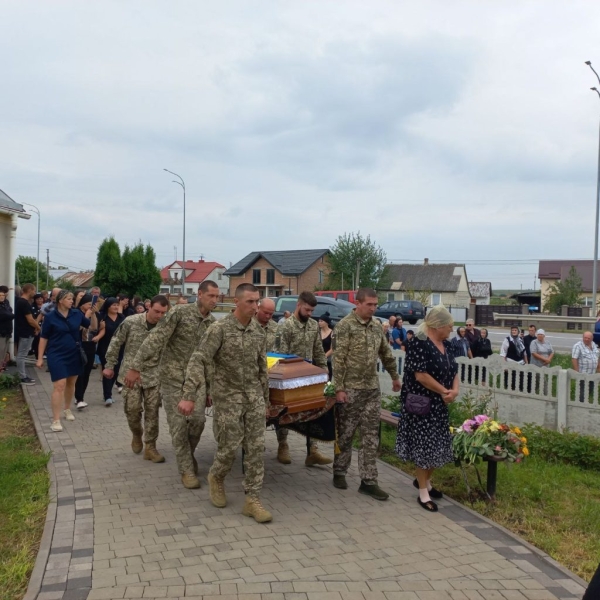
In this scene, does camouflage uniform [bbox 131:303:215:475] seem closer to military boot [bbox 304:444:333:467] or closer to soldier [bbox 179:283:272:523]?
soldier [bbox 179:283:272:523]

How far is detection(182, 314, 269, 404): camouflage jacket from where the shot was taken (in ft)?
17.5

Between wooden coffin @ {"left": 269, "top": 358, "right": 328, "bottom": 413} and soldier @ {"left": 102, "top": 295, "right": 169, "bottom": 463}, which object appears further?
soldier @ {"left": 102, "top": 295, "right": 169, "bottom": 463}

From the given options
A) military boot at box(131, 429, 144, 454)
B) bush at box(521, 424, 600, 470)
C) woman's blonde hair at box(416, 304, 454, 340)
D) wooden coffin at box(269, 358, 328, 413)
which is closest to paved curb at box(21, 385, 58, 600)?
military boot at box(131, 429, 144, 454)

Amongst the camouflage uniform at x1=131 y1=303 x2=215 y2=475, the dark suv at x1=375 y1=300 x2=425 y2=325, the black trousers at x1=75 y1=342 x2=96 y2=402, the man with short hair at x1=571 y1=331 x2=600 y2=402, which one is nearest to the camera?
the camouflage uniform at x1=131 y1=303 x2=215 y2=475

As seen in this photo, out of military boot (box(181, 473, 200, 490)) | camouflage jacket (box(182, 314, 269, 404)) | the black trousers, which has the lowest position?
military boot (box(181, 473, 200, 490))

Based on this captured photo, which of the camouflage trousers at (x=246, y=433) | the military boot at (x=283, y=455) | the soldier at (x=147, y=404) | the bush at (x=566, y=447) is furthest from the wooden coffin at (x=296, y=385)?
the bush at (x=566, y=447)

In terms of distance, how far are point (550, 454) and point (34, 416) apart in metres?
6.97

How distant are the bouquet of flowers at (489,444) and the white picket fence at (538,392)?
2.91 metres

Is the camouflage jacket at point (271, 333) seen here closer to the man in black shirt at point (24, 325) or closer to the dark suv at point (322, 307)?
the man in black shirt at point (24, 325)

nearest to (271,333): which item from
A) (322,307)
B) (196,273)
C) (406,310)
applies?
(322,307)

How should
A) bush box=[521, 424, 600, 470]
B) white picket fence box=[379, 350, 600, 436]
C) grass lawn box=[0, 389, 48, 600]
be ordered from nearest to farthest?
grass lawn box=[0, 389, 48, 600], bush box=[521, 424, 600, 470], white picket fence box=[379, 350, 600, 436]

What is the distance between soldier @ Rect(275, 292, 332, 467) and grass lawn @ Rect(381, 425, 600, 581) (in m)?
1.02

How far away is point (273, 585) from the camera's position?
4.12m

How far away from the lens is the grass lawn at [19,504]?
4.34m
